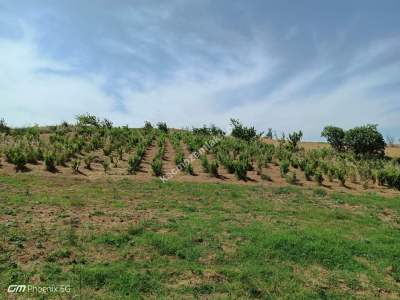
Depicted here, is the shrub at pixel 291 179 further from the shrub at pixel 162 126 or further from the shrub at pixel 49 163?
the shrub at pixel 162 126

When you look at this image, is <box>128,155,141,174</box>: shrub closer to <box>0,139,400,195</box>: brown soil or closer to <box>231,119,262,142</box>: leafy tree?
<box>0,139,400,195</box>: brown soil

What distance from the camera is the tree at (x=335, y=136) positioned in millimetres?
39531

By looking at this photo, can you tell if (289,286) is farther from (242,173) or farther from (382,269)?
(242,173)

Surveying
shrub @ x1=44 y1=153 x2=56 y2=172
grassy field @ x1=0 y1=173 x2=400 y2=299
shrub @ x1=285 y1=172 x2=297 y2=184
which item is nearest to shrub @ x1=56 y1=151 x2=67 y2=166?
shrub @ x1=44 y1=153 x2=56 y2=172

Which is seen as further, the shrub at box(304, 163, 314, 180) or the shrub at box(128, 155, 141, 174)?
the shrub at box(304, 163, 314, 180)

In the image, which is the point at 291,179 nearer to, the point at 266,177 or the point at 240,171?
the point at 266,177

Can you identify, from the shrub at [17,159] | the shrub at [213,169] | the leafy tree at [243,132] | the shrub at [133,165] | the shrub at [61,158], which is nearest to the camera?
the shrub at [17,159]

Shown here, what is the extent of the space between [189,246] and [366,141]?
Answer: 109 ft

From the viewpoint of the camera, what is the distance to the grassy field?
6.06 metres

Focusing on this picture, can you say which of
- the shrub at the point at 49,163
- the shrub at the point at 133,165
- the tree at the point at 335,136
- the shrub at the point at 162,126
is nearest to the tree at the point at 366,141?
the tree at the point at 335,136

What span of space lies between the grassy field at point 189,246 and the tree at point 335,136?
29049 mm

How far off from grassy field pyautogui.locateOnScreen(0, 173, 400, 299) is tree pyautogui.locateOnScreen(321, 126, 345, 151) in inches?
1144

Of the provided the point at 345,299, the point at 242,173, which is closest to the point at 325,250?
the point at 345,299

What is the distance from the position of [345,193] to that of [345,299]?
9088mm
